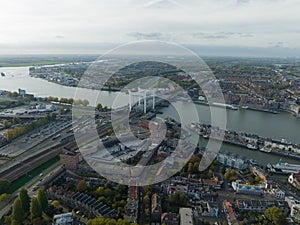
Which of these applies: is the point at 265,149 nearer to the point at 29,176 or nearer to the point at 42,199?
the point at 42,199

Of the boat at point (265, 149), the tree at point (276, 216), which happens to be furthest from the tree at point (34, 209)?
the boat at point (265, 149)

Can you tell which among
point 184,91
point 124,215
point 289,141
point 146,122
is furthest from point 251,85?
point 124,215

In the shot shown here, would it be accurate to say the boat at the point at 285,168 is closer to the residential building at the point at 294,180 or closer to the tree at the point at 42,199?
the residential building at the point at 294,180

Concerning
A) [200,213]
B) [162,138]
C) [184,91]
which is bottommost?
[200,213]

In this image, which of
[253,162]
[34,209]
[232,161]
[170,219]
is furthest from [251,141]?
[34,209]

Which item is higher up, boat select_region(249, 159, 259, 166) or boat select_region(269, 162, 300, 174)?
boat select_region(249, 159, 259, 166)

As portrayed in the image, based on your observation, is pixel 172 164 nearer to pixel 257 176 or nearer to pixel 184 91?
pixel 257 176

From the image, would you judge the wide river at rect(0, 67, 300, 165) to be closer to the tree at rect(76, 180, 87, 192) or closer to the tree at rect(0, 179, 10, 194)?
the tree at rect(76, 180, 87, 192)

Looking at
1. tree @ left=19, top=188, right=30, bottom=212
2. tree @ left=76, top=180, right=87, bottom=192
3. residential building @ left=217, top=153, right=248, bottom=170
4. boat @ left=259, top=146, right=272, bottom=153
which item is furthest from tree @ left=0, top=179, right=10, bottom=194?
boat @ left=259, top=146, right=272, bottom=153
